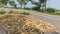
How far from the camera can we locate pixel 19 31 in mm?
7676

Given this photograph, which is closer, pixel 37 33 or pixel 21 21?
pixel 37 33

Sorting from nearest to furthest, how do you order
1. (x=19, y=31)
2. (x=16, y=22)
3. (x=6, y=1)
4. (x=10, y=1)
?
(x=19, y=31) → (x=16, y=22) → (x=6, y=1) → (x=10, y=1)

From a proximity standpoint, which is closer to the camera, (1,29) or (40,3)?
(1,29)

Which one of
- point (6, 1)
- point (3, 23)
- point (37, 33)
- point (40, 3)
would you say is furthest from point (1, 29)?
point (6, 1)

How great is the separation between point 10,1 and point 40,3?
17617 mm

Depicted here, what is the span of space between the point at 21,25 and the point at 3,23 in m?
1.25

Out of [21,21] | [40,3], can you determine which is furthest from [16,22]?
[40,3]

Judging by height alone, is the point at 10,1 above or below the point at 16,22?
below

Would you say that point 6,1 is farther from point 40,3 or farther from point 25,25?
point 25,25

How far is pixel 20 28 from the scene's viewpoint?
311 inches

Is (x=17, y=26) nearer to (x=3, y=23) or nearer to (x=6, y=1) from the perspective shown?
(x=3, y=23)

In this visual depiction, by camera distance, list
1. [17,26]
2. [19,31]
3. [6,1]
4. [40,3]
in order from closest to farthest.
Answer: [19,31]
[17,26]
[40,3]
[6,1]

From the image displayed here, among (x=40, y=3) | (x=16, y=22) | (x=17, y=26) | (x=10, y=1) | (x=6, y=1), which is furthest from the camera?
(x=10, y=1)

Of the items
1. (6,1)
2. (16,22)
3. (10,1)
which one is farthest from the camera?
(10,1)
